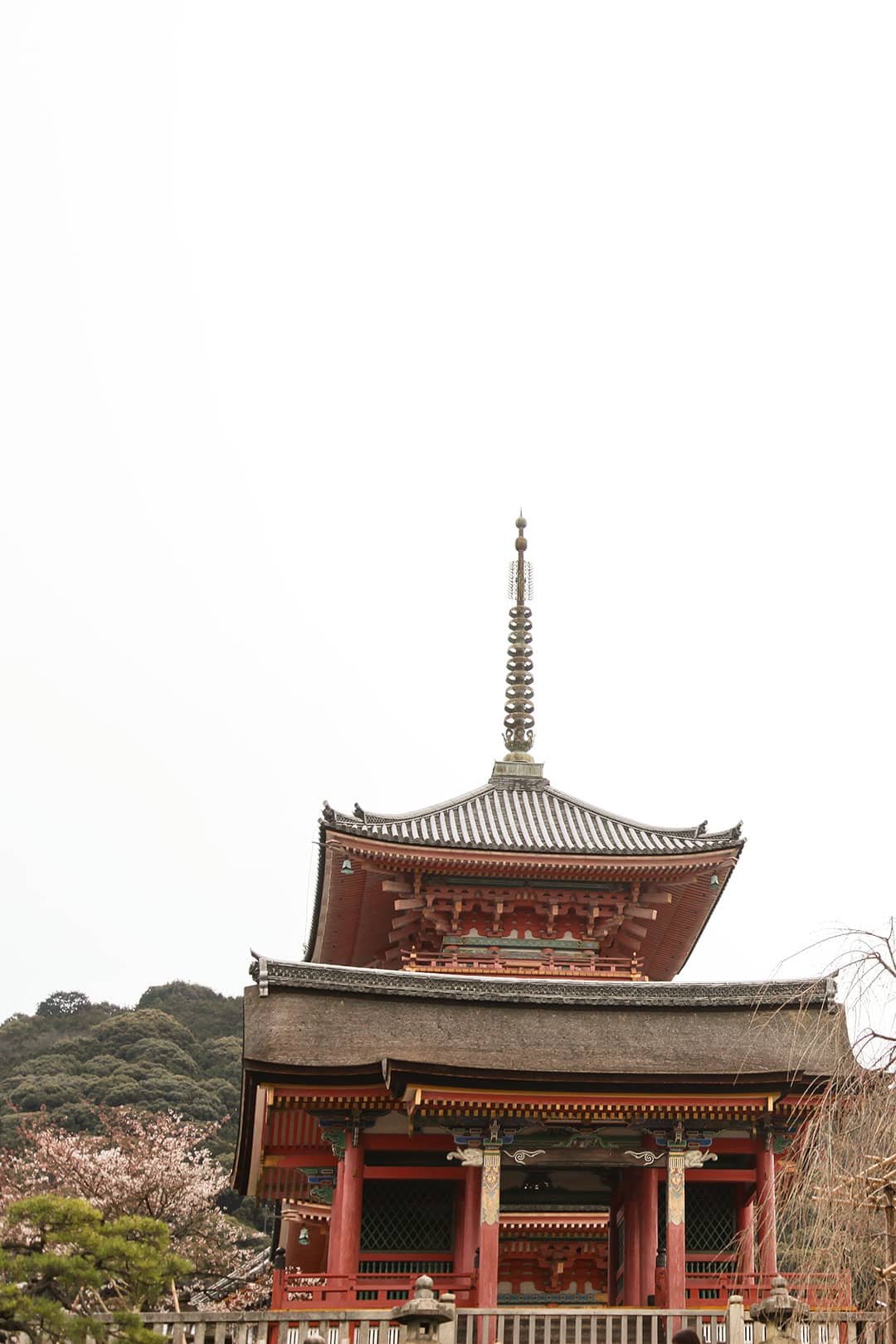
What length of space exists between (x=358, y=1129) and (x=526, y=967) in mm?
8183

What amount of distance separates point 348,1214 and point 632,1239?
4731 millimetres

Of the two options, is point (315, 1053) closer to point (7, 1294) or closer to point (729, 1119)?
point (729, 1119)

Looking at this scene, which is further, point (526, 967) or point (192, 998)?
point (192, 998)

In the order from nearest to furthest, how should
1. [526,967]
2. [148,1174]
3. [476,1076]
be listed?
[476,1076], [526,967], [148,1174]

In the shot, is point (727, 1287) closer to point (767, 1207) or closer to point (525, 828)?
point (767, 1207)

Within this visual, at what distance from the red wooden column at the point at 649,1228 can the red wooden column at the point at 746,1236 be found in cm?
124

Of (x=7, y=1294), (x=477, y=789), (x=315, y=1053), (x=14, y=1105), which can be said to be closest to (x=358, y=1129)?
(x=315, y=1053)

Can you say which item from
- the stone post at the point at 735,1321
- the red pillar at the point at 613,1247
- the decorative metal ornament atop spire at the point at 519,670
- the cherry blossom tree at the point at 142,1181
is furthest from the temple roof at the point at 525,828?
the cherry blossom tree at the point at 142,1181

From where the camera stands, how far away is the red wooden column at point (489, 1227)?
19.1m

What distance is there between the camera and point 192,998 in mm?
84750

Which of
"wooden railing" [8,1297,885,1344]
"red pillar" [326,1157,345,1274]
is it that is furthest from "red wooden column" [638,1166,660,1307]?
"red pillar" [326,1157,345,1274]

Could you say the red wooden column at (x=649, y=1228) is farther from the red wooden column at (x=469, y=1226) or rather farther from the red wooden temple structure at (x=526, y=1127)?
the red wooden column at (x=469, y=1226)

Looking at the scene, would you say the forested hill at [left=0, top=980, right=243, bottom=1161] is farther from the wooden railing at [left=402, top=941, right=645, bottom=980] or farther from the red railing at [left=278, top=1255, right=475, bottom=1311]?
the red railing at [left=278, top=1255, right=475, bottom=1311]

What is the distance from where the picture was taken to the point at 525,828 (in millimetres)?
30703
